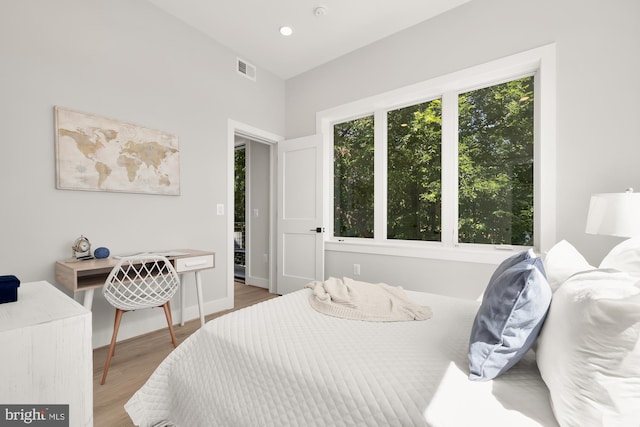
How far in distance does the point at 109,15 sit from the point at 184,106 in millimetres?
860

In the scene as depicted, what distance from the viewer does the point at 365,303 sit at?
165 centimetres

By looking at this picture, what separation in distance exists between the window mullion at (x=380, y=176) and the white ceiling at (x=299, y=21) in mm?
885

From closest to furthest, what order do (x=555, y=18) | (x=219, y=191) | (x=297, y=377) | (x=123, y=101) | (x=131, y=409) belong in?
(x=297, y=377), (x=131, y=409), (x=555, y=18), (x=123, y=101), (x=219, y=191)

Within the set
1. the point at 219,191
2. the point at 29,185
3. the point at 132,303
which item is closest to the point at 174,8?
the point at 219,191

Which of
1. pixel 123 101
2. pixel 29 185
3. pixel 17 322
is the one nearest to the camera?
pixel 17 322

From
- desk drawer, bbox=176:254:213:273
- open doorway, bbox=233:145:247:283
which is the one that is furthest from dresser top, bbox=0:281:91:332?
open doorway, bbox=233:145:247:283

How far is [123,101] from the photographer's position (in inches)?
98.9

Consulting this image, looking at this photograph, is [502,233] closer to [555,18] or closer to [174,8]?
[555,18]

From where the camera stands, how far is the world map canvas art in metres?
2.18

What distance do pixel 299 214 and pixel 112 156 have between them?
→ 206 centimetres

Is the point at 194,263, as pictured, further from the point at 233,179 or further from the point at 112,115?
the point at 112,115

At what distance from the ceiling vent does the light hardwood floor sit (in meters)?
2.83

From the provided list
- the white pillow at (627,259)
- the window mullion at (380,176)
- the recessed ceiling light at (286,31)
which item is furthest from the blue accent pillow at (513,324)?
the recessed ceiling light at (286,31)

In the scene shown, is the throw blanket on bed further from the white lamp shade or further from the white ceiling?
the white ceiling
